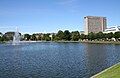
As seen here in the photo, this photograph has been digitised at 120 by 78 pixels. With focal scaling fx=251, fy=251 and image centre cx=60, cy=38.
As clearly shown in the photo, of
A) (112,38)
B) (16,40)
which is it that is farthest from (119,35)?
(16,40)

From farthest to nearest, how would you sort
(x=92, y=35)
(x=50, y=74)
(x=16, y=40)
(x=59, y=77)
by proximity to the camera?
(x=92, y=35), (x=16, y=40), (x=50, y=74), (x=59, y=77)

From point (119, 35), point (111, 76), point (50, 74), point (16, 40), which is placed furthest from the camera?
point (16, 40)

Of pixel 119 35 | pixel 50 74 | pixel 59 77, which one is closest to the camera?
pixel 59 77

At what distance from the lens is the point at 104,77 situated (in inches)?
841

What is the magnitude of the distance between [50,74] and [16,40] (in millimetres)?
152287

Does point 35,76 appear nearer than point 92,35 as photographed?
Yes

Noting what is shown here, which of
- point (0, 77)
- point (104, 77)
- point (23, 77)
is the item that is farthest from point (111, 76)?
point (0, 77)

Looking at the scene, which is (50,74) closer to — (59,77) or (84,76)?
(59,77)

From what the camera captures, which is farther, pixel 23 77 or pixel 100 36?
pixel 100 36

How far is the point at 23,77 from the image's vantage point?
88.6ft

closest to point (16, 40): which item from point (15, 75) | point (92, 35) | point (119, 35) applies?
point (92, 35)

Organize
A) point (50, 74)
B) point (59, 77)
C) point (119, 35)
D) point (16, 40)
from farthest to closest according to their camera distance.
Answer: point (16, 40), point (119, 35), point (50, 74), point (59, 77)

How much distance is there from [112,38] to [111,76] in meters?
162

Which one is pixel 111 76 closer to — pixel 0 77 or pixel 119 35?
pixel 0 77
